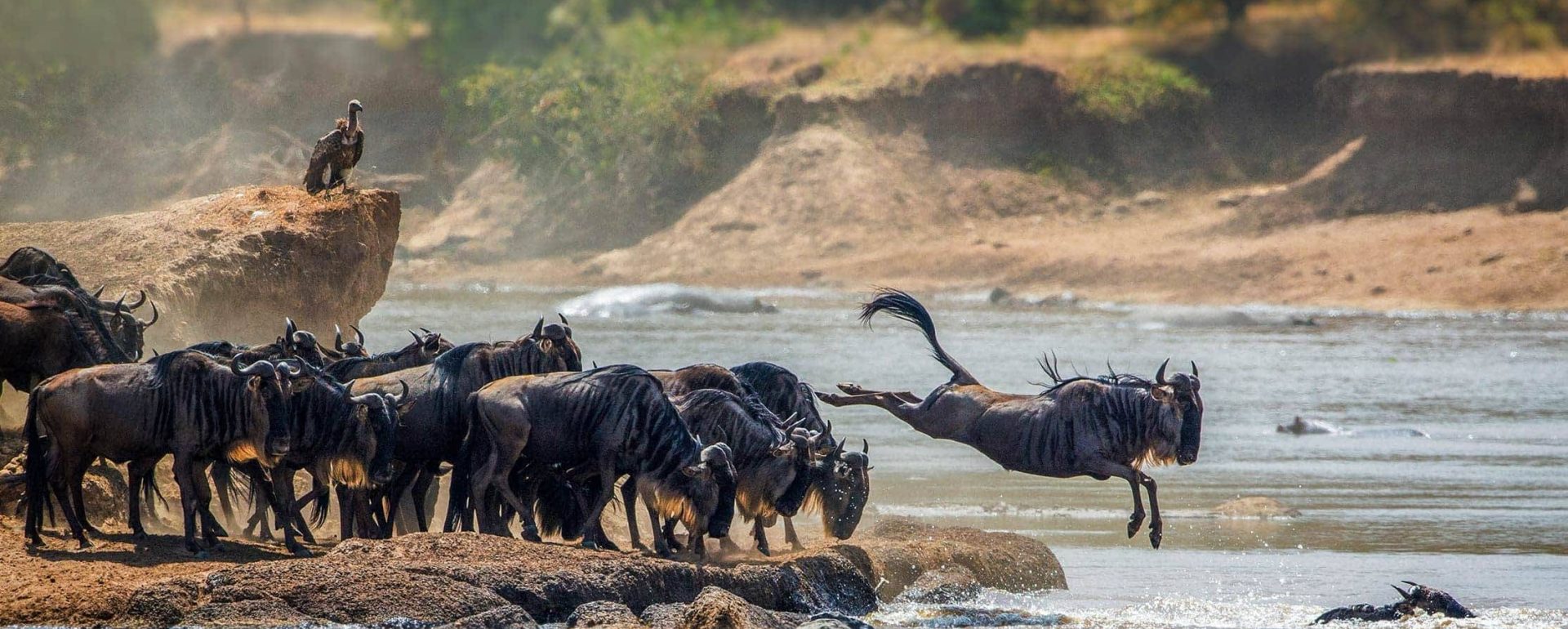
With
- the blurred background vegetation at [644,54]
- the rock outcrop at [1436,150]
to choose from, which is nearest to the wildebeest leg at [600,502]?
the blurred background vegetation at [644,54]

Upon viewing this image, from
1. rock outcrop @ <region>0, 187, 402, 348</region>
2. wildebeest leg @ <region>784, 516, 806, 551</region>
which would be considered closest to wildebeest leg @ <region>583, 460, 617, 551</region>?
wildebeest leg @ <region>784, 516, 806, 551</region>

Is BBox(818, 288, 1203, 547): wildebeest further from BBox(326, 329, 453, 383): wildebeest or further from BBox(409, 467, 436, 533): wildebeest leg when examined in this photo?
BBox(409, 467, 436, 533): wildebeest leg

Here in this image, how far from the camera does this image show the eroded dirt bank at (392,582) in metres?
8.50

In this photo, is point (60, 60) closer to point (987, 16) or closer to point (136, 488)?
point (987, 16)

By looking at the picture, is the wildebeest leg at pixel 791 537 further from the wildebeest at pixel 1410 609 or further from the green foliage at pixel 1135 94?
the green foliage at pixel 1135 94

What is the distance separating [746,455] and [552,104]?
1519 inches

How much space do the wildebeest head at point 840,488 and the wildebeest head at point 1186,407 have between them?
1.95 m

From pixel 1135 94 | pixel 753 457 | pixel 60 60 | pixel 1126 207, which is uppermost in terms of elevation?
pixel 1135 94

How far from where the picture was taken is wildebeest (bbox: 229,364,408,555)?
976 cm

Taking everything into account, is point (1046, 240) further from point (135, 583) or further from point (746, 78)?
point (135, 583)

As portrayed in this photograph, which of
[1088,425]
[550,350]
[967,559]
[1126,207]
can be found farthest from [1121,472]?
[1126,207]

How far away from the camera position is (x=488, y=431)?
32.6 ft

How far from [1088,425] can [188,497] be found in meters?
5.26

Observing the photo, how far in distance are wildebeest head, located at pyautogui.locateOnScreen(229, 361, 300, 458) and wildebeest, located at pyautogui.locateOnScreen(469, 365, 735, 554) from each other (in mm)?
1012
